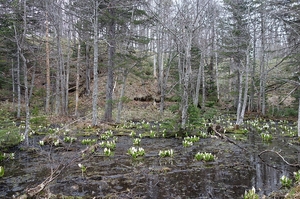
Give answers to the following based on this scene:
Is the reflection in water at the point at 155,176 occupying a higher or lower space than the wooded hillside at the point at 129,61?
lower

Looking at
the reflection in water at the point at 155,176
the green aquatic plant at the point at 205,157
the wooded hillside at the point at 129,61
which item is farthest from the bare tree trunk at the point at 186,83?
the wooded hillside at the point at 129,61

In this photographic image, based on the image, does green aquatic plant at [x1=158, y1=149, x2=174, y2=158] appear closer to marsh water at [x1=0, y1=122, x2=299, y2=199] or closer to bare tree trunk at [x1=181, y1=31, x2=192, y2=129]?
marsh water at [x1=0, y1=122, x2=299, y2=199]

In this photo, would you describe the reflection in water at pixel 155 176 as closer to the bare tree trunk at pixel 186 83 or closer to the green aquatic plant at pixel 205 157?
the green aquatic plant at pixel 205 157

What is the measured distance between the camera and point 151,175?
244 inches

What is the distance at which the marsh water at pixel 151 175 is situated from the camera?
5.11 metres

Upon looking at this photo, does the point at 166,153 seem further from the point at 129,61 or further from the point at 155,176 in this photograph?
the point at 129,61

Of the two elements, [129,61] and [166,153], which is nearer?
[166,153]

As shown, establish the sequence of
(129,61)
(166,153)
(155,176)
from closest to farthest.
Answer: (155,176) < (166,153) < (129,61)

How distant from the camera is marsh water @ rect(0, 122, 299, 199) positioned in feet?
16.8

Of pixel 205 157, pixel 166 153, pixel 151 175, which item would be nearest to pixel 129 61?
pixel 166 153

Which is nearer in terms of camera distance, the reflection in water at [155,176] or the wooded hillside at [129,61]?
the reflection in water at [155,176]

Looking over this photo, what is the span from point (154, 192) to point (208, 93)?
27.1 metres

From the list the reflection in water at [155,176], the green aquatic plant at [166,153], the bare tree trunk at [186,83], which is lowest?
the reflection in water at [155,176]

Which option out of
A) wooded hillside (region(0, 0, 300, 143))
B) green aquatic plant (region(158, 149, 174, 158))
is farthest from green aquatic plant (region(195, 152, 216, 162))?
wooded hillside (region(0, 0, 300, 143))
